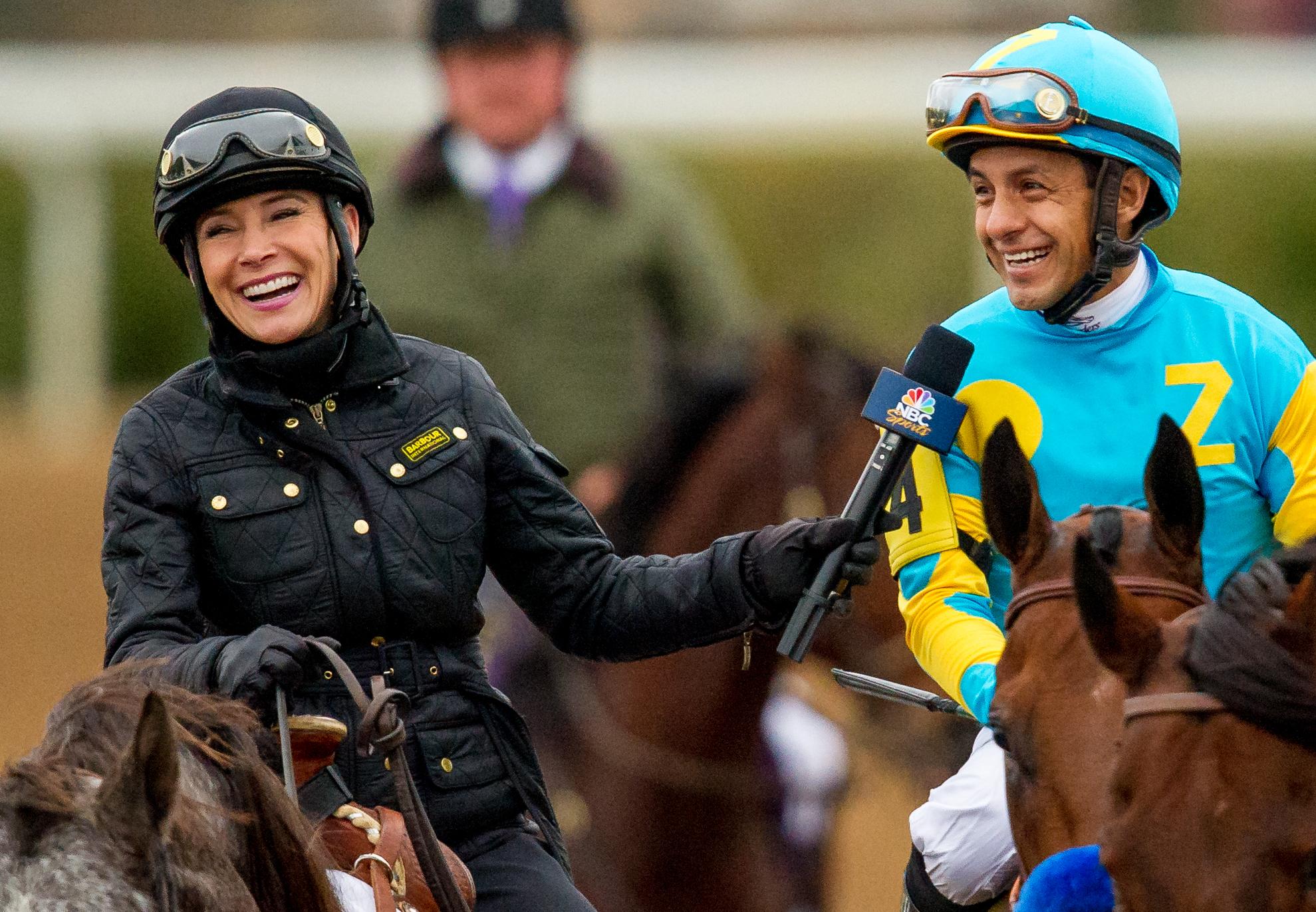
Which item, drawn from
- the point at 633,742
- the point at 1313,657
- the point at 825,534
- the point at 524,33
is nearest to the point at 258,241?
the point at 825,534

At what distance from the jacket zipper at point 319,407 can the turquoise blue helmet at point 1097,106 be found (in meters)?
1.04

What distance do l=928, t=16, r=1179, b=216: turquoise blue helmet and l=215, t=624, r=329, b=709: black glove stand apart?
4.33 feet

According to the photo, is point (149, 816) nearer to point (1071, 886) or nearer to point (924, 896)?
point (1071, 886)

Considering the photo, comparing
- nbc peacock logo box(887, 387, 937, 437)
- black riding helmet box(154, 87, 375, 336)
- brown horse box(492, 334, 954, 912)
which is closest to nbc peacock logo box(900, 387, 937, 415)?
nbc peacock logo box(887, 387, 937, 437)

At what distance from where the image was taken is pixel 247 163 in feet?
10.2

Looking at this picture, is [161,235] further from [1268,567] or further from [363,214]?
[1268,567]

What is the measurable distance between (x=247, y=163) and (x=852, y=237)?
14395 mm

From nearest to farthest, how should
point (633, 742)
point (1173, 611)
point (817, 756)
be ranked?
point (1173, 611), point (633, 742), point (817, 756)

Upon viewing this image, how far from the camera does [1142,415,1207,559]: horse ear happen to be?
2.83 m

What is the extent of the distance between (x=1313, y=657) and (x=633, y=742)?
4.02 m

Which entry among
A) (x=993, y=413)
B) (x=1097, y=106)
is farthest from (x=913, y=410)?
(x=1097, y=106)

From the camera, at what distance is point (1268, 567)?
2.53 metres

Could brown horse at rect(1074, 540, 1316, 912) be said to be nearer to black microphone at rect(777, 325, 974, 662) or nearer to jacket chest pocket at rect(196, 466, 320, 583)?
black microphone at rect(777, 325, 974, 662)

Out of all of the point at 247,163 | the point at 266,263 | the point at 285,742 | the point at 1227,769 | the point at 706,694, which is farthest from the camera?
the point at 706,694
